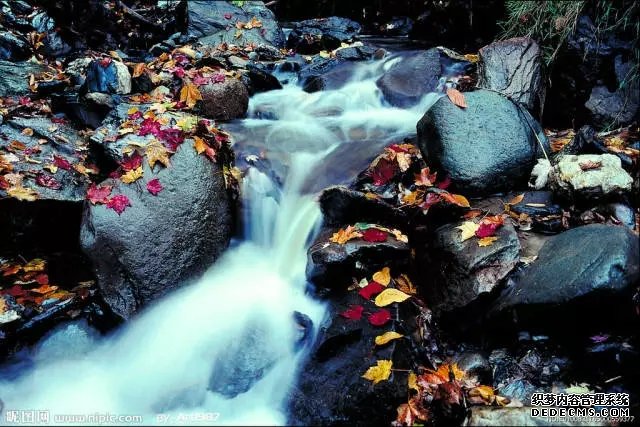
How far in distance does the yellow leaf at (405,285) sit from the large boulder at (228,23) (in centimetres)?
719

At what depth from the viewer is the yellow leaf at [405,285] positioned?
4.25 meters

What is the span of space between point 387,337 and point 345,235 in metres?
1.16

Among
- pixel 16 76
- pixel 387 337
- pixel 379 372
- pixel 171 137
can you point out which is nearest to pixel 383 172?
pixel 387 337

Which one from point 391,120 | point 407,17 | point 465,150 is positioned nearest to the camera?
point 465,150

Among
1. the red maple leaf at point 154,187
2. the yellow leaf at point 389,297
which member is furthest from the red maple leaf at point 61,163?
the yellow leaf at point 389,297

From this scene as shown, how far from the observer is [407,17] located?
37.3 ft

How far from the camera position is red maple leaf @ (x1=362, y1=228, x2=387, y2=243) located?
4.34 metres

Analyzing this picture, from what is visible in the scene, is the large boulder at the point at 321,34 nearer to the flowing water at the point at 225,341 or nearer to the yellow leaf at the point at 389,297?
the flowing water at the point at 225,341

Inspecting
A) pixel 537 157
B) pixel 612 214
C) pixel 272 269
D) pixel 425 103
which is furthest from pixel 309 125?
pixel 612 214

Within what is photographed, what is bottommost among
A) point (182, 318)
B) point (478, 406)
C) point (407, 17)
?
point (182, 318)

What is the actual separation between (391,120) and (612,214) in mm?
3457

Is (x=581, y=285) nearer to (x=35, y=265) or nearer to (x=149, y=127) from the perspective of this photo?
(x=149, y=127)

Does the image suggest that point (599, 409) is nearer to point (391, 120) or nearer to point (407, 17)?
point (391, 120)

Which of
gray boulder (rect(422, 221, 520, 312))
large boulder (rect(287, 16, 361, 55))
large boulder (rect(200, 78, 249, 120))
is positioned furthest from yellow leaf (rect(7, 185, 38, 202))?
large boulder (rect(287, 16, 361, 55))
